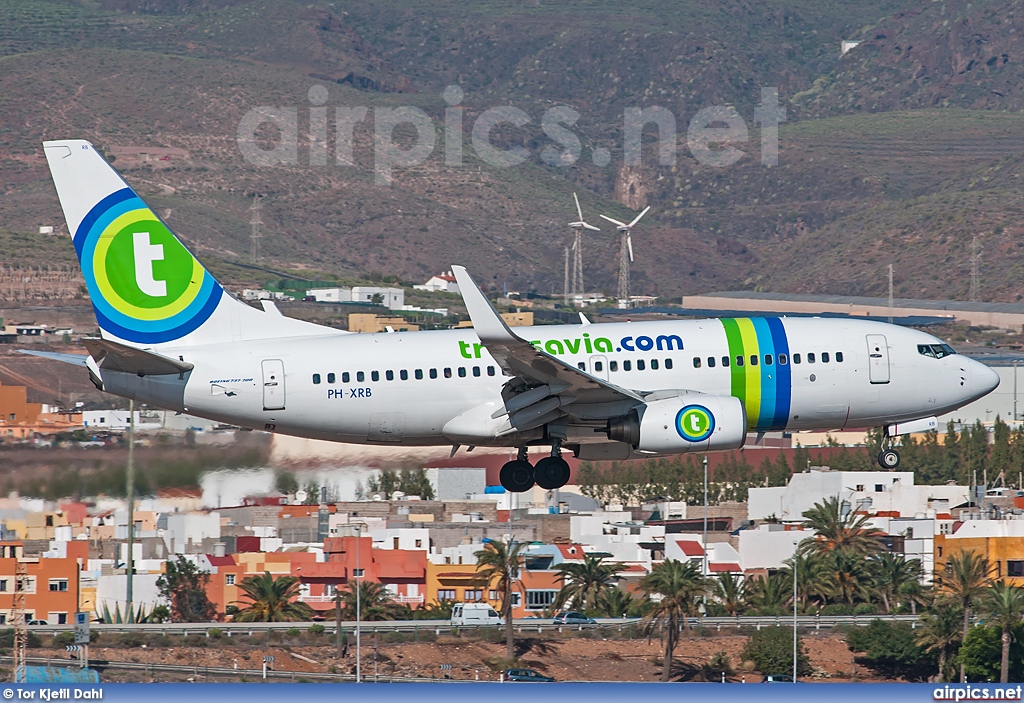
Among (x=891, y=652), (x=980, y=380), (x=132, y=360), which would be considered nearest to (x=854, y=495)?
(x=891, y=652)

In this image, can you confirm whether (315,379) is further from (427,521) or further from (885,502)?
(885,502)

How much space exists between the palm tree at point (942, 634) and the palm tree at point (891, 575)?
11.0 metres

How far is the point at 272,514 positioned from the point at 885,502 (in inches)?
1714

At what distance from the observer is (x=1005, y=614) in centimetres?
8788

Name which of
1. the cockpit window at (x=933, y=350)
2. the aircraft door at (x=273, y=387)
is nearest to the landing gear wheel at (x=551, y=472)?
the aircraft door at (x=273, y=387)

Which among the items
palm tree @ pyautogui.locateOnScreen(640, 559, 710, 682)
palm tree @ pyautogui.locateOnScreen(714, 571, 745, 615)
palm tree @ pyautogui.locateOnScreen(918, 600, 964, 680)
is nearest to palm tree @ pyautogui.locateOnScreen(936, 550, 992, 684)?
palm tree @ pyautogui.locateOnScreen(918, 600, 964, 680)

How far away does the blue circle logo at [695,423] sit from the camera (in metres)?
49.1

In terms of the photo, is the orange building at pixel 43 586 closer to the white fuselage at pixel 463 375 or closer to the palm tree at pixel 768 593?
the palm tree at pixel 768 593

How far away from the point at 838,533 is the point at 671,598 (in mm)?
19551

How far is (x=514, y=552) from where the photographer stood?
98438 mm

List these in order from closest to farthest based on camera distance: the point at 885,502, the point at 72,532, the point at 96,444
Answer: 1. the point at 96,444
2. the point at 72,532
3. the point at 885,502

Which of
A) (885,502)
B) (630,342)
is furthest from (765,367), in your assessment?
(885,502)

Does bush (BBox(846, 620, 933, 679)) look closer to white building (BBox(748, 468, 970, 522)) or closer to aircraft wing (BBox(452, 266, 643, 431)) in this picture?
white building (BBox(748, 468, 970, 522))

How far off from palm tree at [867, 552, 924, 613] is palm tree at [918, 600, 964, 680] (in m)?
11.0
